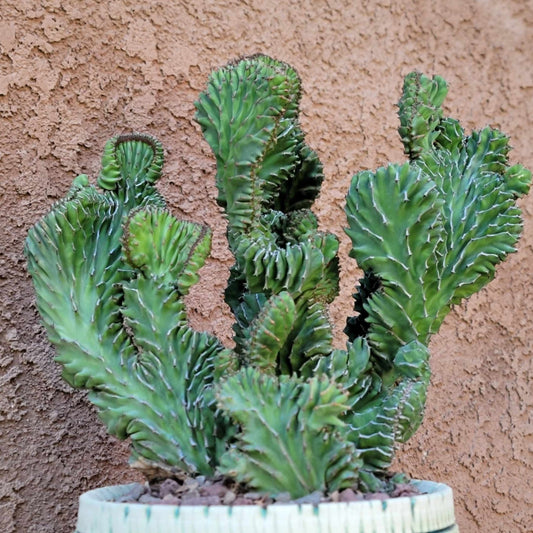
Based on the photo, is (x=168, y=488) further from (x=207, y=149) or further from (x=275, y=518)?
(x=207, y=149)

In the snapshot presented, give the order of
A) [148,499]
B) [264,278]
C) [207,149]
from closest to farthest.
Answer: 1. [148,499]
2. [264,278]
3. [207,149]

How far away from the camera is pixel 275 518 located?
3.06 feet

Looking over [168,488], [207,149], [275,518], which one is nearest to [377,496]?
[275,518]

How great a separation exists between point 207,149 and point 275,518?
3.41 ft

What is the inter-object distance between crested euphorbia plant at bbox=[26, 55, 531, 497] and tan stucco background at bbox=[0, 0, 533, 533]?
382mm

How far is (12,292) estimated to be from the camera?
1540 millimetres

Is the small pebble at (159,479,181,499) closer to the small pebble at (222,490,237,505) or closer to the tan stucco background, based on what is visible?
the small pebble at (222,490,237,505)

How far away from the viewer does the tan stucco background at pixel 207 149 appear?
1.55 m

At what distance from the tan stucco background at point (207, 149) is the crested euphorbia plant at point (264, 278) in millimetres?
382

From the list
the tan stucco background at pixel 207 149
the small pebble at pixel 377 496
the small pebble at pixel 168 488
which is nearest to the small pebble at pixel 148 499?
the small pebble at pixel 168 488

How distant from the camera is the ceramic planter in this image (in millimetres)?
932

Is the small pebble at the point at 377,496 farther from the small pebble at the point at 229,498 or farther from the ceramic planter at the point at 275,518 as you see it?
the small pebble at the point at 229,498

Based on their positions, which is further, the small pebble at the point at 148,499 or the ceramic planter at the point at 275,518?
the small pebble at the point at 148,499

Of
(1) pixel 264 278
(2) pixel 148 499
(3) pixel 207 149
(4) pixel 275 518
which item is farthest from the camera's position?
(3) pixel 207 149
